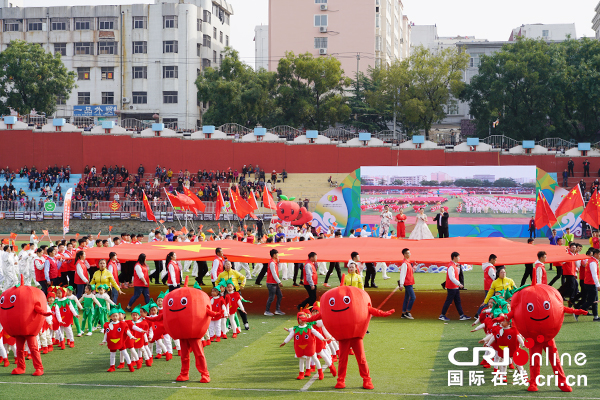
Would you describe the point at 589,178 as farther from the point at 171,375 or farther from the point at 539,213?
the point at 171,375

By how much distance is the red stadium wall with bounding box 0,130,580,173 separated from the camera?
2037 inches

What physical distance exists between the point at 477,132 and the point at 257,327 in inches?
1808

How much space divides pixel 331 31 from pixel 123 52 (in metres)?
21.1

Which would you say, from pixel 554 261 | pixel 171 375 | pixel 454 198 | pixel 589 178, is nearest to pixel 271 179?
pixel 454 198

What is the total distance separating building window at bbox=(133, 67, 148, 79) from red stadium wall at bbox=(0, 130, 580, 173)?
479 inches

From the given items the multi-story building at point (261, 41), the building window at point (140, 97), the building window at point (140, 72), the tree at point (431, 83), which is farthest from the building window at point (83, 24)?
the multi-story building at point (261, 41)

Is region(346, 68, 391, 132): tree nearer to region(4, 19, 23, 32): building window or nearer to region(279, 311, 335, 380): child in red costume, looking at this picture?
region(4, 19, 23, 32): building window

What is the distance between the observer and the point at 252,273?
2508 centimetres

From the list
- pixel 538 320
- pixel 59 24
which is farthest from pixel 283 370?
pixel 59 24

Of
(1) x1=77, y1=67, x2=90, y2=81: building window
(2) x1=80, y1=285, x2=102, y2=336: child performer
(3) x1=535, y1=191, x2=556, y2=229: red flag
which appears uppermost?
(1) x1=77, y1=67, x2=90, y2=81: building window

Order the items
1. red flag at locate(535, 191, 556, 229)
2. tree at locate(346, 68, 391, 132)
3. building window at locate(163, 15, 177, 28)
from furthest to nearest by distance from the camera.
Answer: building window at locate(163, 15, 177, 28) → tree at locate(346, 68, 391, 132) → red flag at locate(535, 191, 556, 229)

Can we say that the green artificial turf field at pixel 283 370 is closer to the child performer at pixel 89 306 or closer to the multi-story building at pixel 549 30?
the child performer at pixel 89 306

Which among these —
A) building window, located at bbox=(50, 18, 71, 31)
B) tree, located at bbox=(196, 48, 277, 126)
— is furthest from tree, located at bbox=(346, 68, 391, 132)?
building window, located at bbox=(50, 18, 71, 31)

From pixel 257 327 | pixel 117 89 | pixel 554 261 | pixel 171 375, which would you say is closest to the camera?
pixel 171 375
